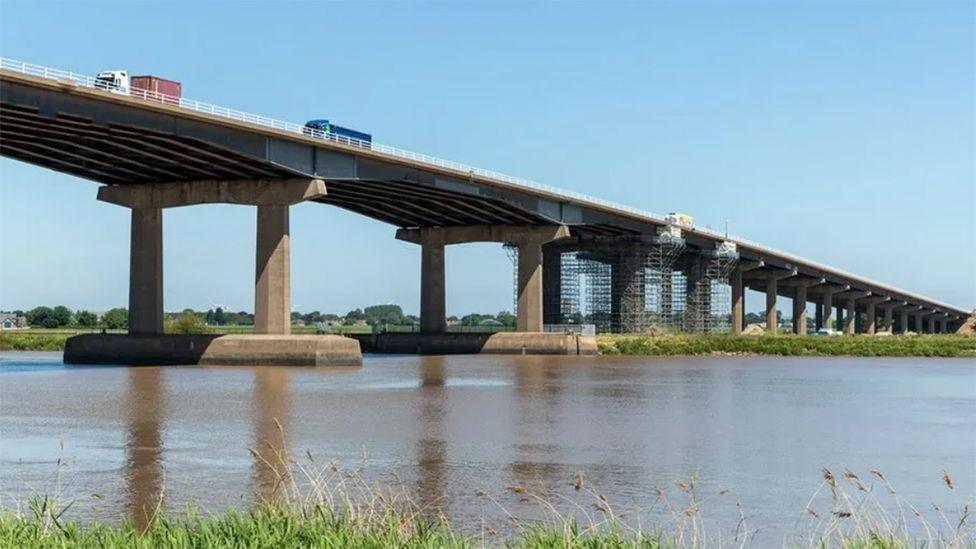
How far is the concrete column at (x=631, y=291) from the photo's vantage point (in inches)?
5128

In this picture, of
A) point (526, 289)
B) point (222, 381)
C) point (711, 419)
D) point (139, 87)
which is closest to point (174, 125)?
point (139, 87)

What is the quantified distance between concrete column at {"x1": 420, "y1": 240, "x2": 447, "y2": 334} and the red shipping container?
42720 millimetres

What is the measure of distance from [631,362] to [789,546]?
73.4m

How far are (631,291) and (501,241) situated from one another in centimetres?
2528

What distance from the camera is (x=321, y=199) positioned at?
9638 cm

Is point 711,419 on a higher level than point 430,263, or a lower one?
lower

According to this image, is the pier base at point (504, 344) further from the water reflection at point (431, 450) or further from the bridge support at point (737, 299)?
the bridge support at point (737, 299)

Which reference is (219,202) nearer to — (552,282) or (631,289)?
(631,289)

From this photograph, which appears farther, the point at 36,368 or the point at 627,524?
the point at 36,368

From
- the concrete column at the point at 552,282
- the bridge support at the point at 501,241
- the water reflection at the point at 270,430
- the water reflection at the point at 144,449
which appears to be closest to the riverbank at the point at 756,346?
the bridge support at the point at 501,241

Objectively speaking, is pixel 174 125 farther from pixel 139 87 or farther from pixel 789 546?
pixel 789 546

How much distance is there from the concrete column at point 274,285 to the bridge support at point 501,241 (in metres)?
34.0

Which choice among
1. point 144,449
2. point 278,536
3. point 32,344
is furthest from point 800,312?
point 278,536

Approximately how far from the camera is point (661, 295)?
13575 centimetres
